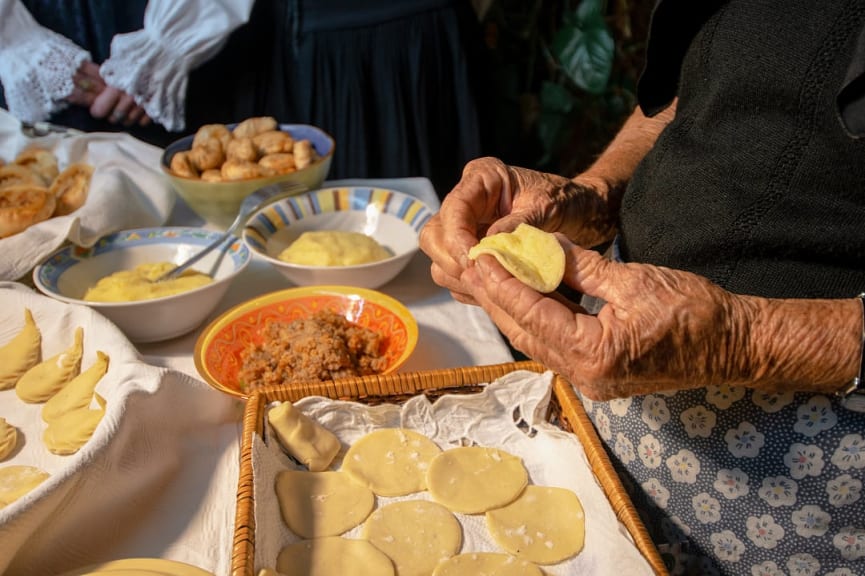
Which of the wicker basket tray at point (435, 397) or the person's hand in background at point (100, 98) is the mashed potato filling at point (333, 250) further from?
the person's hand in background at point (100, 98)

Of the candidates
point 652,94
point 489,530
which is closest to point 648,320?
point 489,530

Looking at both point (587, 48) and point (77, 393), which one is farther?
point (587, 48)

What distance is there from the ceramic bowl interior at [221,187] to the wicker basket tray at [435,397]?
765 mm

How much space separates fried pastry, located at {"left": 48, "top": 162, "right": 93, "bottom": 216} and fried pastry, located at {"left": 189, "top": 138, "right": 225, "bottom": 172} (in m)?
0.25

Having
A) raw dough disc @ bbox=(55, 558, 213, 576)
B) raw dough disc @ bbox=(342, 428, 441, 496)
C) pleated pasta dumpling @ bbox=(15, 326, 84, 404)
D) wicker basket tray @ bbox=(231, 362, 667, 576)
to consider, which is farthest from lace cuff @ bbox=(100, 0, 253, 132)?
raw dough disc @ bbox=(55, 558, 213, 576)

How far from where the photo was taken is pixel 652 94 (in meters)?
1.12

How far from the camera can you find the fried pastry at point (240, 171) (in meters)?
1.68

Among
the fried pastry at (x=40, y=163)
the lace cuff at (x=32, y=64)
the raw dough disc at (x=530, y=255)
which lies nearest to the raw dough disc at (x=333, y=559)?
the raw dough disc at (x=530, y=255)

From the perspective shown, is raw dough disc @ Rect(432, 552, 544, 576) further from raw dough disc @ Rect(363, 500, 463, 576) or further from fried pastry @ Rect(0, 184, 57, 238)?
fried pastry @ Rect(0, 184, 57, 238)

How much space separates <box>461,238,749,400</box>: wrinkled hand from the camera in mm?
721

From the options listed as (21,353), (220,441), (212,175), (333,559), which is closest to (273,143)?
(212,175)

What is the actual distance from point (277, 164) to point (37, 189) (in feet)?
1.81

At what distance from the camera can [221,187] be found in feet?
5.39

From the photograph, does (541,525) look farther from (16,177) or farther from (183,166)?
(16,177)
